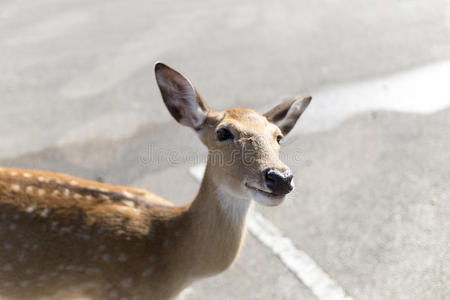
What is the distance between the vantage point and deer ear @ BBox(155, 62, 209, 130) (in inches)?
127

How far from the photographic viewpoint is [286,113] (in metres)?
3.40

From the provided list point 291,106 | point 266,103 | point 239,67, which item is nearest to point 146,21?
point 239,67

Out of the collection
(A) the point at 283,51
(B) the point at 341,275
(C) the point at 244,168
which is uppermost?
(C) the point at 244,168

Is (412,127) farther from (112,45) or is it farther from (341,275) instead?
(112,45)

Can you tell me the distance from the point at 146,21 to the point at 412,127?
5.07m

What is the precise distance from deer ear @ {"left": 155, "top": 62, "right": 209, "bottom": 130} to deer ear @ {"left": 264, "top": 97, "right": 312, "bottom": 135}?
1.63ft

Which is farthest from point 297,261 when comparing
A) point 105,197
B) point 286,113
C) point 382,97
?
point 382,97

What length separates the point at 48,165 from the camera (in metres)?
5.34

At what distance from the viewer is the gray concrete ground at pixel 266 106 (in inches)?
166

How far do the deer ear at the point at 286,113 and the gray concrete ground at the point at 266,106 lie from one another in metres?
1.38

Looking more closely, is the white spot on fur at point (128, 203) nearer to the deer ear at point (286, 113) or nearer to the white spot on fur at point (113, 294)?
the white spot on fur at point (113, 294)

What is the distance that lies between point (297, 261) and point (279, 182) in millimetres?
1726

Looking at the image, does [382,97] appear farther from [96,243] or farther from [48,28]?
[48,28]

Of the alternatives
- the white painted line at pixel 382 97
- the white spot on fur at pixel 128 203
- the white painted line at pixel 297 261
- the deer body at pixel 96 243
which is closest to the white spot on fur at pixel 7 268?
the deer body at pixel 96 243
